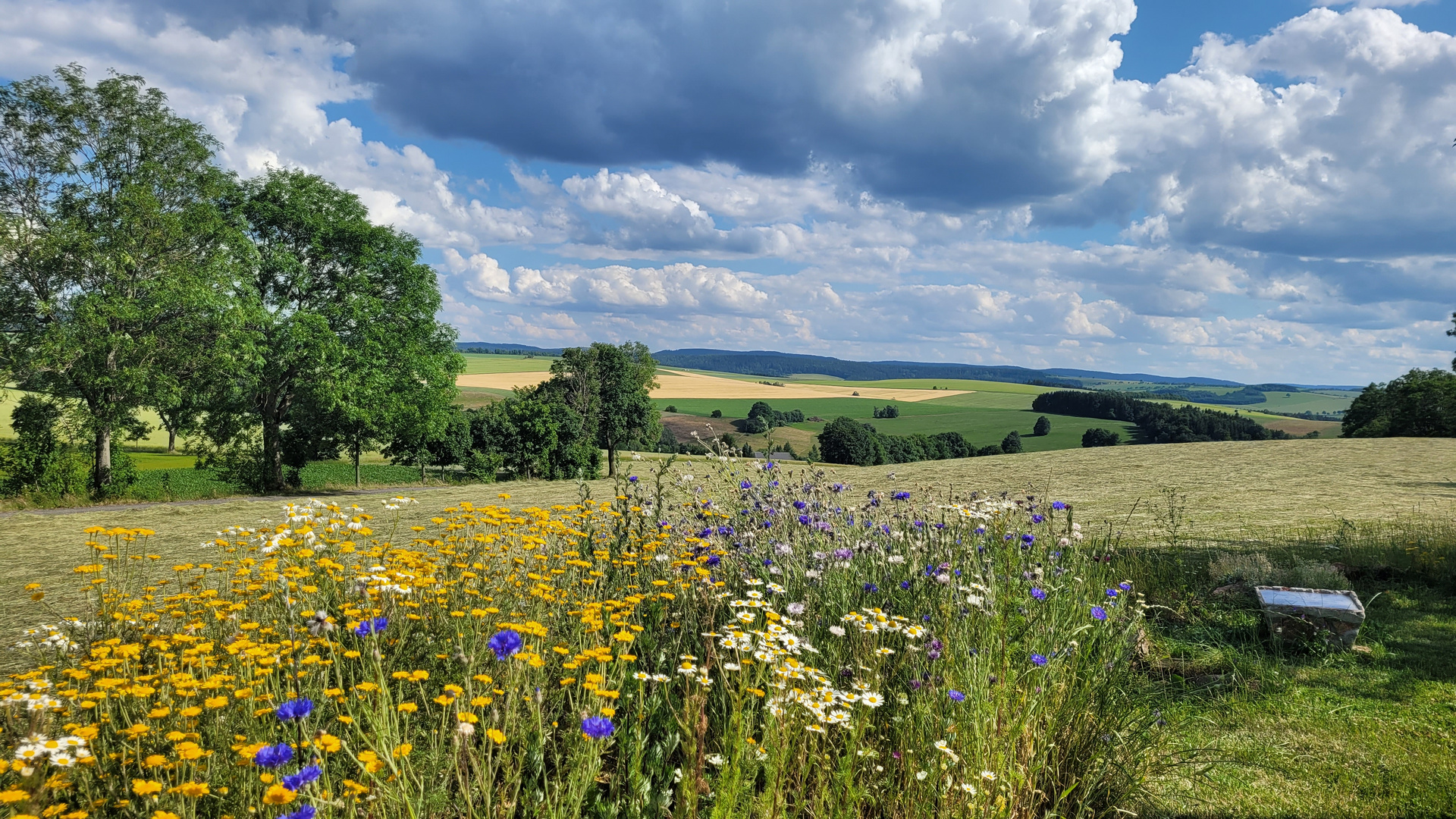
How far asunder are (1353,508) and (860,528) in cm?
1285

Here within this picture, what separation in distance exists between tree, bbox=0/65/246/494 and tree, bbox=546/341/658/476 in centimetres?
2368

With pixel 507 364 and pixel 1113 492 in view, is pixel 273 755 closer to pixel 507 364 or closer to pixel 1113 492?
pixel 1113 492

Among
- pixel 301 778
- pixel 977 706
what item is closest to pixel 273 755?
pixel 301 778

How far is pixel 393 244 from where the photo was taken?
29500 mm

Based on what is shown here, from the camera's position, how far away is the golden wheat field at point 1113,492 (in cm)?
1150

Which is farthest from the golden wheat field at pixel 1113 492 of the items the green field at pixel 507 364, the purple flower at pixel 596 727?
the green field at pixel 507 364

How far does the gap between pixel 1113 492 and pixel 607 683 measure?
57.5 feet

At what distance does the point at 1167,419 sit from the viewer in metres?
54.9

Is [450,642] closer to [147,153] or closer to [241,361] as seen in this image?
[241,361]

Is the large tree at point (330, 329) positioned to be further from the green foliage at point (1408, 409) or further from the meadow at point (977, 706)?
the green foliage at point (1408, 409)

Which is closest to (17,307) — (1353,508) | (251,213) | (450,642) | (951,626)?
(251,213)

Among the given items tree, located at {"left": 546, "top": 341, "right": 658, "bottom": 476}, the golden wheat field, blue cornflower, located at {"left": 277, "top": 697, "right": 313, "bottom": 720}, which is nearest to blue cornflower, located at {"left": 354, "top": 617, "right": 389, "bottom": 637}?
blue cornflower, located at {"left": 277, "top": 697, "right": 313, "bottom": 720}

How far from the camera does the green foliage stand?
36219 mm

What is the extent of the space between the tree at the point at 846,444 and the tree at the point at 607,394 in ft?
44.6
